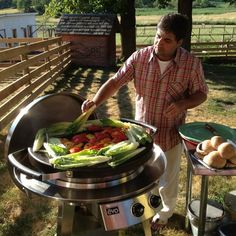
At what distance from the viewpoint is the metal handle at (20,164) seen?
81.8 inches

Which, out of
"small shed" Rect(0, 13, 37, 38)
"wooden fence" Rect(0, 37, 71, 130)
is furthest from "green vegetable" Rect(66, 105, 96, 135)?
"small shed" Rect(0, 13, 37, 38)

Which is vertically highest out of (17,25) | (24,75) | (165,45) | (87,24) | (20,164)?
(165,45)

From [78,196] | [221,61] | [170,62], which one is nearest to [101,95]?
[170,62]

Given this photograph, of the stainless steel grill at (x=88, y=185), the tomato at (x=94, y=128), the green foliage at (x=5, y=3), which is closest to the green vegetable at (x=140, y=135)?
the stainless steel grill at (x=88, y=185)

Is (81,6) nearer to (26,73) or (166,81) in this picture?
(26,73)

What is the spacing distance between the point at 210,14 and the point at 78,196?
77.7 metres

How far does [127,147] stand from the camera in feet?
7.54

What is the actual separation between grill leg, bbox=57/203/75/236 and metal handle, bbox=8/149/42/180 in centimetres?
45

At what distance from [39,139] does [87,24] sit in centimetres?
1500

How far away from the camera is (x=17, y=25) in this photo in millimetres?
31391

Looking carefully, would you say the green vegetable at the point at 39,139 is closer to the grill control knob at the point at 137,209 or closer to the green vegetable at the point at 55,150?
the green vegetable at the point at 55,150

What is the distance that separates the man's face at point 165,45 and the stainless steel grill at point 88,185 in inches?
38.5

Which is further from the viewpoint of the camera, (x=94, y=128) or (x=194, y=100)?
(x=194, y=100)

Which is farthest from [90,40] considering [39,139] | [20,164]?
[20,164]
